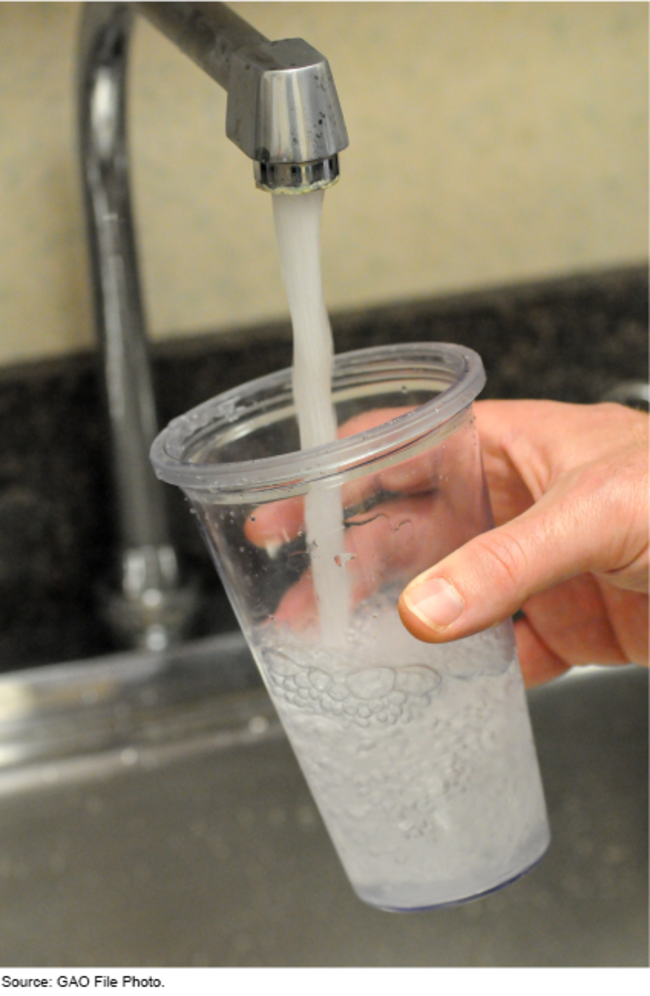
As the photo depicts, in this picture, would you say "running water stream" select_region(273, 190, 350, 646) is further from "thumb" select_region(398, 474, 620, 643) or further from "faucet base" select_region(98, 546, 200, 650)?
"faucet base" select_region(98, 546, 200, 650)

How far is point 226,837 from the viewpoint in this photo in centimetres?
69

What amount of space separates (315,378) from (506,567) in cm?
11

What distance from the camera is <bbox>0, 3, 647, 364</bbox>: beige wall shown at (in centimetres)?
69

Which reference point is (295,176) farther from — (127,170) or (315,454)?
(127,170)

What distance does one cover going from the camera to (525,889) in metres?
0.67

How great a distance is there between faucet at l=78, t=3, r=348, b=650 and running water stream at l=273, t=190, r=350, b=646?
0.07ft

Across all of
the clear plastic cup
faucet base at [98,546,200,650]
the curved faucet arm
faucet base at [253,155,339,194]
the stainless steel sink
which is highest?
the curved faucet arm

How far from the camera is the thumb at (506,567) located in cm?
38

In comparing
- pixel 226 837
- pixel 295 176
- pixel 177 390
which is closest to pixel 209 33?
pixel 295 176

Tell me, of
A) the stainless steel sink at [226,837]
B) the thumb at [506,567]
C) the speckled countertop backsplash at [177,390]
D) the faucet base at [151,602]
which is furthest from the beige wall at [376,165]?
the thumb at [506,567]

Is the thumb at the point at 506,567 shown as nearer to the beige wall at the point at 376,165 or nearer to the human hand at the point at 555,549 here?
the human hand at the point at 555,549

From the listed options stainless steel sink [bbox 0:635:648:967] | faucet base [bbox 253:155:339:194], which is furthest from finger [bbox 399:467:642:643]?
stainless steel sink [bbox 0:635:648:967]

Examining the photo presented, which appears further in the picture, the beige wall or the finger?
the beige wall

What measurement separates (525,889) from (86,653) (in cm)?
35
